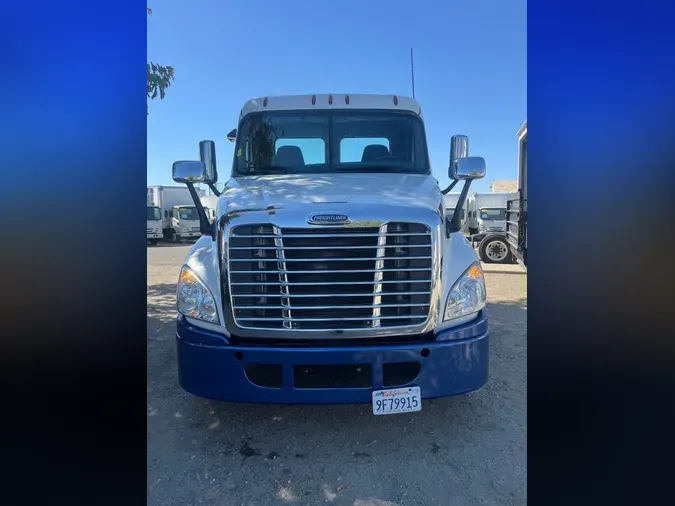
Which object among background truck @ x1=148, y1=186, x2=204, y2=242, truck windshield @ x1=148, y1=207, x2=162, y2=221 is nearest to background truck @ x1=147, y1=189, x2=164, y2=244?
truck windshield @ x1=148, y1=207, x2=162, y2=221

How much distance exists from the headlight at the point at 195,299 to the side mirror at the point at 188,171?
1.11 metres

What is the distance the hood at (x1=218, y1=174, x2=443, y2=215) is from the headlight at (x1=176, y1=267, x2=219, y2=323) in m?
0.56

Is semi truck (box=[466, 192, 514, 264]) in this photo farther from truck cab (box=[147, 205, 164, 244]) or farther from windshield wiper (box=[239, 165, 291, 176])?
truck cab (box=[147, 205, 164, 244])

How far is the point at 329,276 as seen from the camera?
9.48 ft

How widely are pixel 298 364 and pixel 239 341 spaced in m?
0.49

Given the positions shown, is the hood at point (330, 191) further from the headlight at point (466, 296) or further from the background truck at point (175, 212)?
the background truck at point (175, 212)

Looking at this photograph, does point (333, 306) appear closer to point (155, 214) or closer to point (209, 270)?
point (209, 270)

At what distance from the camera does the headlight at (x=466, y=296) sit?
291cm

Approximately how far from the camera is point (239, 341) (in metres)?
2.88

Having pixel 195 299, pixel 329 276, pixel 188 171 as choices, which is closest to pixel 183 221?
pixel 188 171
